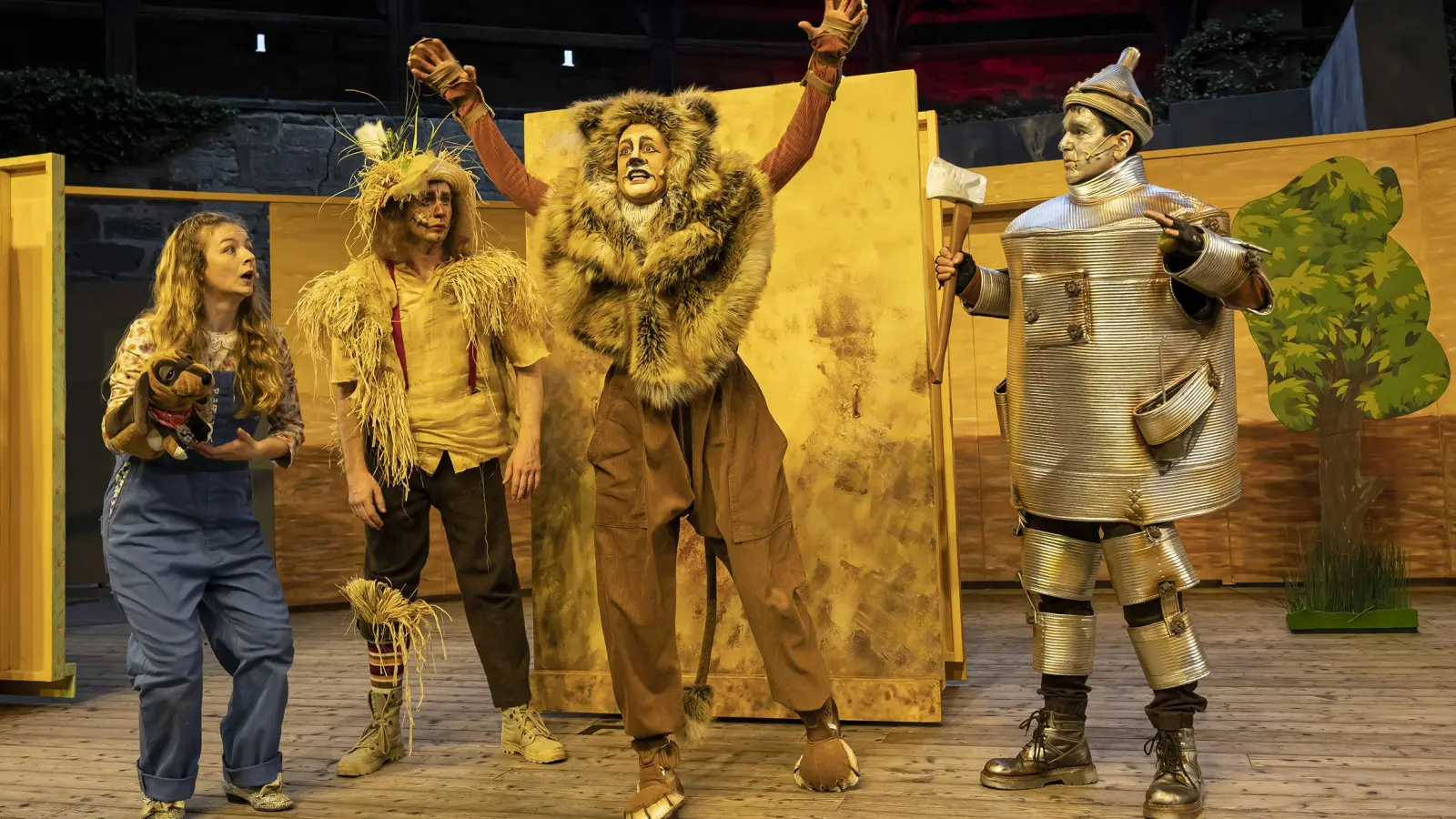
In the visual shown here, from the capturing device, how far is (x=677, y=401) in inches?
104

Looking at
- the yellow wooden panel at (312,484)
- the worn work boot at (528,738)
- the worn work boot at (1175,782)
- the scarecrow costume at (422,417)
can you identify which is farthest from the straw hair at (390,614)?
the yellow wooden panel at (312,484)

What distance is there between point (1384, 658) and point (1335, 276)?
63.5 inches

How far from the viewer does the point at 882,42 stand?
11297 mm

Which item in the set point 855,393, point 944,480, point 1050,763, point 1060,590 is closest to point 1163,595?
point 1060,590

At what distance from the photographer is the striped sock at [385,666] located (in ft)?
10.5

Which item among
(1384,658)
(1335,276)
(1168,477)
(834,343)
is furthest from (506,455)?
(1335,276)

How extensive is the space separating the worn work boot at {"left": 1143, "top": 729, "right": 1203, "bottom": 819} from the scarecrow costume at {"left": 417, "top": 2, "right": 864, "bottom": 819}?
2.17 feet

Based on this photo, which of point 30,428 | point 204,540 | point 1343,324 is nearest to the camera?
point 204,540

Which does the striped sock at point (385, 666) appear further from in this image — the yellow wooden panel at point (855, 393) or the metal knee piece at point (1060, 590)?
the metal knee piece at point (1060, 590)

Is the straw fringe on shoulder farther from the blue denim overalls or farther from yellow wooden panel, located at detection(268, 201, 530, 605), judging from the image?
yellow wooden panel, located at detection(268, 201, 530, 605)

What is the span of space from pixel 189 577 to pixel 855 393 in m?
1.75

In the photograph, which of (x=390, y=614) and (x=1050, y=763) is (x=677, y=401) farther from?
(x=1050, y=763)

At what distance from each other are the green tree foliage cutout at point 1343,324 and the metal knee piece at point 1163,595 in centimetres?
258

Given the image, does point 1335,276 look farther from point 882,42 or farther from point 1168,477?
point 882,42
